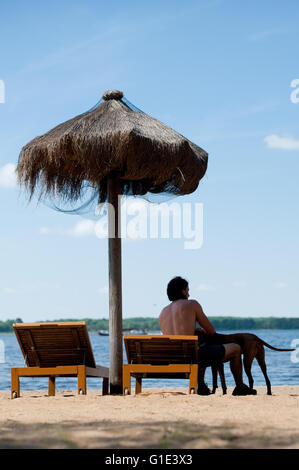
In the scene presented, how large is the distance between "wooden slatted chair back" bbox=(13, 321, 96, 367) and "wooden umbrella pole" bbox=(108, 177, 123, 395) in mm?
453

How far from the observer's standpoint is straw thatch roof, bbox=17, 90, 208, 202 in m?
6.75

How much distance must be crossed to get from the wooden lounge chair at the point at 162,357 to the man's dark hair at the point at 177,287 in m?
0.47

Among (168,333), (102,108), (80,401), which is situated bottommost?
(80,401)

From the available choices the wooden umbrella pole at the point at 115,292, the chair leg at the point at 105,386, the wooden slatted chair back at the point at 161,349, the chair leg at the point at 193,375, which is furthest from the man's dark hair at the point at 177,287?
the chair leg at the point at 105,386

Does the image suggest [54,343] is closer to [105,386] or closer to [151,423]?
[105,386]

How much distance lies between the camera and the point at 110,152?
6734 millimetres

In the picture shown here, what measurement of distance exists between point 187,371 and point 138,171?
2.08 m

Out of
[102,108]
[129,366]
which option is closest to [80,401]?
[129,366]

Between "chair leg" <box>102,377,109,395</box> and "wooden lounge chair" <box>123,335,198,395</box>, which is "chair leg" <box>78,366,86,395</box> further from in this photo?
"chair leg" <box>102,377,109,395</box>

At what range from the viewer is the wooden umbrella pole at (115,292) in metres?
7.21
